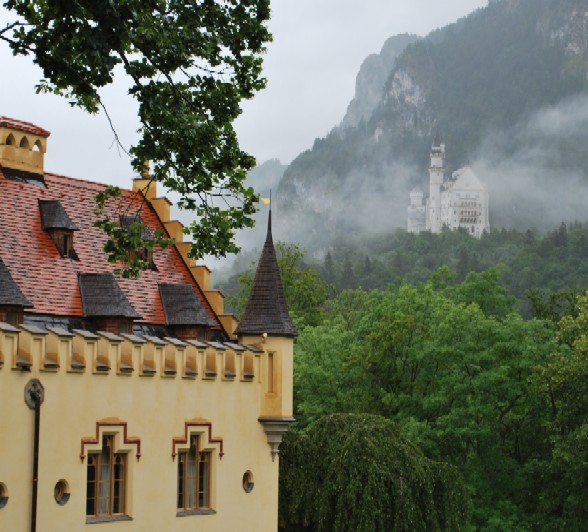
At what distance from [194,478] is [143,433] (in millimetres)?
2455

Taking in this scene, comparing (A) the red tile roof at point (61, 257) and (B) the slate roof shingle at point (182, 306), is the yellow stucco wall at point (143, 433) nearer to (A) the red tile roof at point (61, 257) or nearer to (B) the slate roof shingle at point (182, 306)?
(B) the slate roof shingle at point (182, 306)

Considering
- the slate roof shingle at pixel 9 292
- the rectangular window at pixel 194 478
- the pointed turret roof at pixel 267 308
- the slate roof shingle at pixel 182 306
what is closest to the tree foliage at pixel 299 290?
the pointed turret roof at pixel 267 308

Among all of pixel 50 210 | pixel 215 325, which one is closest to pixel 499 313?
pixel 215 325

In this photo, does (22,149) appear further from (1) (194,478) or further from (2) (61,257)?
(1) (194,478)

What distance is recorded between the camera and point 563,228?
17975 cm

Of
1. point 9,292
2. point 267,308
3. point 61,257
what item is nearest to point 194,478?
point 267,308

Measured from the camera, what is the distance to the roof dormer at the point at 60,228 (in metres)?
29.9

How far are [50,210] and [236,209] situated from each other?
11.2 meters

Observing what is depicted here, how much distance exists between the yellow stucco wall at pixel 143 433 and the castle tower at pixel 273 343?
48 millimetres

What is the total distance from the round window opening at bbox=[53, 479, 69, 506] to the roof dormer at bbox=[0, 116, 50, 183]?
8.34 meters

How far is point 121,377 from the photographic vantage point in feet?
88.1

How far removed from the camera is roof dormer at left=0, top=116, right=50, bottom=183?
30.5m

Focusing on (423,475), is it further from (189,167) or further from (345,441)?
(189,167)

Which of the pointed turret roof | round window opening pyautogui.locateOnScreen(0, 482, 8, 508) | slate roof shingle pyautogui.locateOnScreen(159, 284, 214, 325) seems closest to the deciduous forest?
the pointed turret roof
